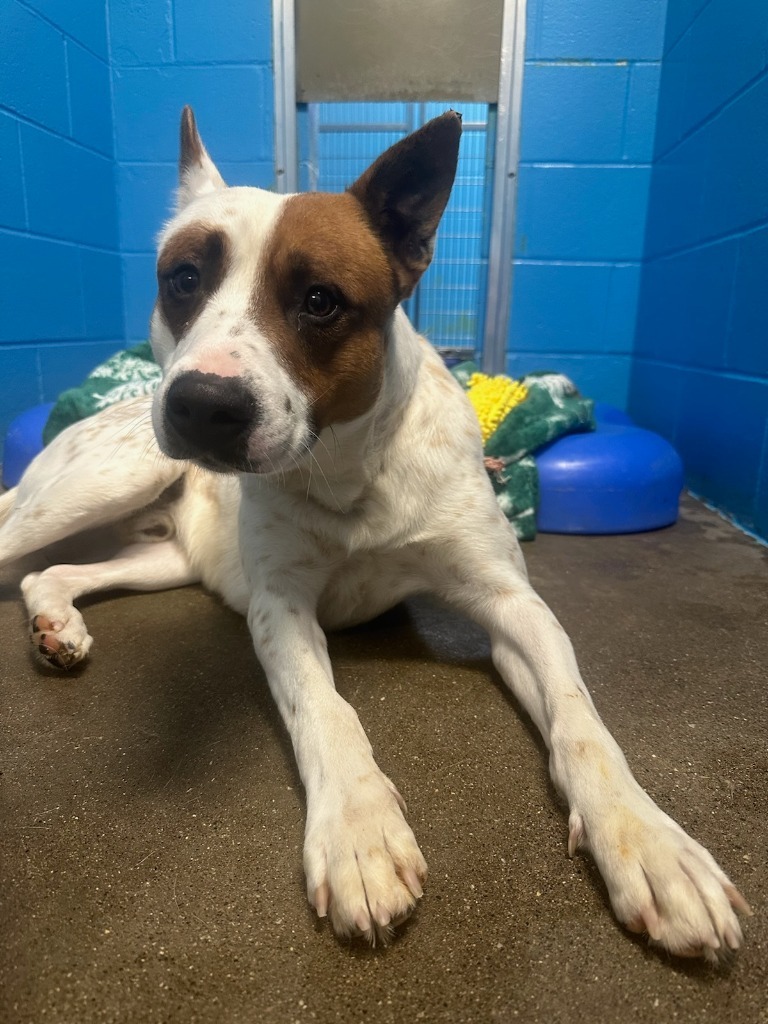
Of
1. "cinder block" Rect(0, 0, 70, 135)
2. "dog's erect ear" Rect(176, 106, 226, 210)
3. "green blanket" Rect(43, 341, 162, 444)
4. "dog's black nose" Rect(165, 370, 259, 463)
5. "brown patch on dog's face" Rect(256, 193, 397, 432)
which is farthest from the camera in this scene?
"cinder block" Rect(0, 0, 70, 135)

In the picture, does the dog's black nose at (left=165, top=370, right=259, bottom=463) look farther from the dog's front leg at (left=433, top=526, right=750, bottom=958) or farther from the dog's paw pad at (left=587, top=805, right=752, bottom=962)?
the dog's paw pad at (left=587, top=805, right=752, bottom=962)

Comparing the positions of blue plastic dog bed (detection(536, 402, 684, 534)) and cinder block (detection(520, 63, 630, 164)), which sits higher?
cinder block (detection(520, 63, 630, 164))

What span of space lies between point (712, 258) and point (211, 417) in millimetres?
2906

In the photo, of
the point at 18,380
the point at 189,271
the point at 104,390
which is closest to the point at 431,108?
the point at 104,390

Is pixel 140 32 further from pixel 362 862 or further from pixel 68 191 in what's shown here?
pixel 362 862

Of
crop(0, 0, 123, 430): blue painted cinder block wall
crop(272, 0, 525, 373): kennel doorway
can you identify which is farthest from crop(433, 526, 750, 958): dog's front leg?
crop(272, 0, 525, 373): kennel doorway

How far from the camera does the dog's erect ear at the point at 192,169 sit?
1840 mm

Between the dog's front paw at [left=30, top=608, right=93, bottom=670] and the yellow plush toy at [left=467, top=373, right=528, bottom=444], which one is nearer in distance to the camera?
the dog's front paw at [left=30, top=608, right=93, bottom=670]

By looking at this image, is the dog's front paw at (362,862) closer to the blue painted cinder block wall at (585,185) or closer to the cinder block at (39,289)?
the cinder block at (39,289)

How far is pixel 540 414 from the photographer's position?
2959 mm

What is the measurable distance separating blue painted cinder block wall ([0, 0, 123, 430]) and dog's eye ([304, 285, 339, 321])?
2739mm

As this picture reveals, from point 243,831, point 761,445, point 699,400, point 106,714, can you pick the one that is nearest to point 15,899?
point 243,831

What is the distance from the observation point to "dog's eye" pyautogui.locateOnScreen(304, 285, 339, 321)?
4.50 feet

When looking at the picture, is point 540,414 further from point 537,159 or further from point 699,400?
point 537,159
